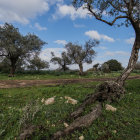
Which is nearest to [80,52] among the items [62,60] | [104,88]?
[62,60]

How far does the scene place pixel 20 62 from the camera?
1169 inches

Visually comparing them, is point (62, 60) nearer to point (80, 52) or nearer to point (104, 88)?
point (80, 52)

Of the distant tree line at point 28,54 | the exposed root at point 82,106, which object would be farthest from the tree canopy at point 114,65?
the exposed root at point 82,106

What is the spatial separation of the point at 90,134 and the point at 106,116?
102 cm

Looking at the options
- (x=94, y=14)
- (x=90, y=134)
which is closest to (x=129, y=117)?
(x=90, y=134)

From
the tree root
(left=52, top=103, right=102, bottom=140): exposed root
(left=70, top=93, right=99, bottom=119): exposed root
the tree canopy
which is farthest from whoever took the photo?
the tree canopy

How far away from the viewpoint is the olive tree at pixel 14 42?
2020cm

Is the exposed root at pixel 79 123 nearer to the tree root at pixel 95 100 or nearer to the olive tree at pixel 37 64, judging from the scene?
the tree root at pixel 95 100

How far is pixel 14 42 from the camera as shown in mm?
21781

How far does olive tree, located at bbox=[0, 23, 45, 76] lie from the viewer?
20.2 meters

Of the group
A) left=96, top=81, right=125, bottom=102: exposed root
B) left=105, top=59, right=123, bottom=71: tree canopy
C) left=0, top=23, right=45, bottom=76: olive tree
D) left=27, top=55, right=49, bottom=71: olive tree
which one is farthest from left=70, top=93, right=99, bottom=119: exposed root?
left=105, top=59, right=123, bottom=71: tree canopy

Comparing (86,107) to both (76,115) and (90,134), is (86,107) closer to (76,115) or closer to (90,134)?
(76,115)

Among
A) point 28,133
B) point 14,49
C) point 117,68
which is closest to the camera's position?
point 28,133

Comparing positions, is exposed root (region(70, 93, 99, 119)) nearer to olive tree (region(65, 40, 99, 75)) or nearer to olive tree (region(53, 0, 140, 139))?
olive tree (region(53, 0, 140, 139))
